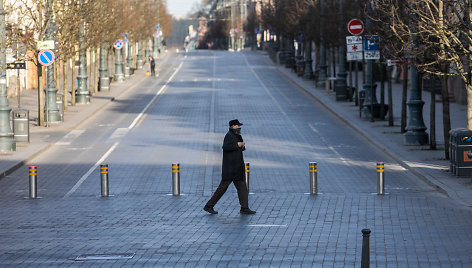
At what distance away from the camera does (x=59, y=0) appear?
4272cm

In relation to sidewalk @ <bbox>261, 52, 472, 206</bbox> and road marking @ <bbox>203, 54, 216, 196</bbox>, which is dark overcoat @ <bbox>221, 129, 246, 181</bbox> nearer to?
road marking @ <bbox>203, 54, 216, 196</bbox>

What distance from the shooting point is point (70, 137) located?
34094mm

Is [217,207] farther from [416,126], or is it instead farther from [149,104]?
[149,104]

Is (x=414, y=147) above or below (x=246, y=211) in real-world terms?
above

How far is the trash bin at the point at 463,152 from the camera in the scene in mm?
21453

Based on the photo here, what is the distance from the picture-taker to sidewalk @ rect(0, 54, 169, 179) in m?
26.9

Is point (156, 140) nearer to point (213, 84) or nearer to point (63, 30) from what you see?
point (63, 30)

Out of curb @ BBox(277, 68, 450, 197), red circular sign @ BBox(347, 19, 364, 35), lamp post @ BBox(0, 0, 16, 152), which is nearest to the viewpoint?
curb @ BBox(277, 68, 450, 197)

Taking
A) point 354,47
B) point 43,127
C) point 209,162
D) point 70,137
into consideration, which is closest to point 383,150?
point 209,162

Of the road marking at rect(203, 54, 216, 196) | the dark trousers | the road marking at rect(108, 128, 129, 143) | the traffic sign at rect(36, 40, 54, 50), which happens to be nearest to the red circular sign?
the road marking at rect(203, 54, 216, 196)

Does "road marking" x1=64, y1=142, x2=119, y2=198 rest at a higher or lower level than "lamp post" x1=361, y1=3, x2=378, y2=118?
lower

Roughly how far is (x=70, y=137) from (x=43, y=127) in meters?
3.94

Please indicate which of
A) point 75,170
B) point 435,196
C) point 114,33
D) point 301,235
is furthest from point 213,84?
point 301,235

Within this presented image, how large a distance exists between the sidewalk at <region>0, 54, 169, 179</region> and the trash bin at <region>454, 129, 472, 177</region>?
11124 mm
